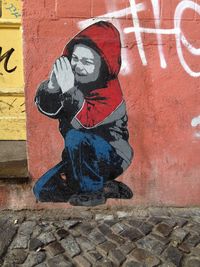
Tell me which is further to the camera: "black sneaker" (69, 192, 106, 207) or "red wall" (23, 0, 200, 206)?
"black sneaker" (69, 192, 106, 207)

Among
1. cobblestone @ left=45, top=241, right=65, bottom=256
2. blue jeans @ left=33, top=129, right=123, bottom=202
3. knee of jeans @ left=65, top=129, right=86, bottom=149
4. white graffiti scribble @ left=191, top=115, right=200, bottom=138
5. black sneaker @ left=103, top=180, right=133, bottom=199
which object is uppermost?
white graffiti scribble @ left=191, top=115, right=200, bottom=138

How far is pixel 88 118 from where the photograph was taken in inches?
151

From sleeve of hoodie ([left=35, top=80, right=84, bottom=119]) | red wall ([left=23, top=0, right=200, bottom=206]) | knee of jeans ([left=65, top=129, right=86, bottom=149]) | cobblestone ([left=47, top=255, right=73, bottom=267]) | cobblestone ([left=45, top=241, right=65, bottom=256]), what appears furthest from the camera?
knee of jeans ([left=65, top=129, right=86, bottom=149])

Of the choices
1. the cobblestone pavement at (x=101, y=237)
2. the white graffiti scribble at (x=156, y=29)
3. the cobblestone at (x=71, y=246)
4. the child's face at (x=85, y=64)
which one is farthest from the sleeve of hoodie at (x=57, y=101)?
the cobblestone at (x=71, y=246)

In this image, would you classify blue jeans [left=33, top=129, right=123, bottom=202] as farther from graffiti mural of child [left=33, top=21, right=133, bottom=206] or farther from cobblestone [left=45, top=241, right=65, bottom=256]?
cobblestone [left=45, top=241, right=65, bottom=256]

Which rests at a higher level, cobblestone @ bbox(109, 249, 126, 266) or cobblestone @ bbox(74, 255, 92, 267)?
cobblestone @ bbox(109, 249, 126, 266)

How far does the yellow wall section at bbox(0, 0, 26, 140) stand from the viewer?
4402 millimetres

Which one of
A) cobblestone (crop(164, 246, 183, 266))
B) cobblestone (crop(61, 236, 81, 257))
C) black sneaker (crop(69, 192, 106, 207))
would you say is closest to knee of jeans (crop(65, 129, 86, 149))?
black sneaker (crop(69, 192, 106, 207))

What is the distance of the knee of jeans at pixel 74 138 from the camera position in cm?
387

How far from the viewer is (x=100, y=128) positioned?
12.7 feet

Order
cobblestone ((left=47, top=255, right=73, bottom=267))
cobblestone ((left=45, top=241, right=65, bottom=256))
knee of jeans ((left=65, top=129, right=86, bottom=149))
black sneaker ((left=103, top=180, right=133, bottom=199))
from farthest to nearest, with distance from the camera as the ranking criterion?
black sneaker ((left=103, top=180, right=133, bottom=199)), knee of jeans ((left=65, top=129, right=86, bottom=149)), cobblestone ((left=45, top=241, right=65, bottom=256)), cobblestone ((left=47, top=255, right=73, bottom=267))

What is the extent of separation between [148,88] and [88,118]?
63 cm

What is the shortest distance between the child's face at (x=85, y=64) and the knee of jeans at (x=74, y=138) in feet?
1.60

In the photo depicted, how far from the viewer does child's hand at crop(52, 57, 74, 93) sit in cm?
371
